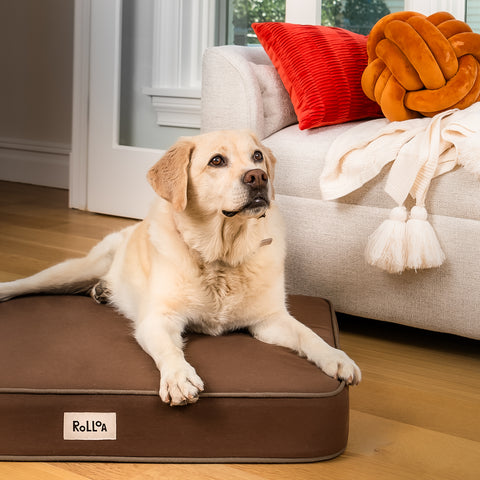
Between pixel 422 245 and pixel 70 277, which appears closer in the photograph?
pixel 422 245

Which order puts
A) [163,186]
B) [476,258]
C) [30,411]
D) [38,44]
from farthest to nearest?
[38,44], [476,258], [163,186], [30,411]

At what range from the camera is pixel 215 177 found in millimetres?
1599

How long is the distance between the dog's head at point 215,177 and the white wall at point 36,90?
3.01 m

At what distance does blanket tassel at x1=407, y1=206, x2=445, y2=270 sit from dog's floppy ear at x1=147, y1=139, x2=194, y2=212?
60 centimetres

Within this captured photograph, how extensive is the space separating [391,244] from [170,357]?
2.34ft

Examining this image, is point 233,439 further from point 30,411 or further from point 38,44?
point 38,44

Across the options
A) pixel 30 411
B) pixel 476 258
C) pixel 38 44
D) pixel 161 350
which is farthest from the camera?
pixel 38 44

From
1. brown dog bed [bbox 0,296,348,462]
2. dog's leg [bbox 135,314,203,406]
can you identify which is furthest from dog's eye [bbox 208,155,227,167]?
brown dog bed [bbox 0,296,348,462]

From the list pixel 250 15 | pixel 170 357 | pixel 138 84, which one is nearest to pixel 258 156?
pixel 170 357

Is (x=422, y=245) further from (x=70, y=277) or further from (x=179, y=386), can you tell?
(x=70, y=277)

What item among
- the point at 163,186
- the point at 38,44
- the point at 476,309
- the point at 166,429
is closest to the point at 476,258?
the point at 476,309

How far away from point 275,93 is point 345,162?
47 centimetres

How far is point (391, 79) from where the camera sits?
204cm

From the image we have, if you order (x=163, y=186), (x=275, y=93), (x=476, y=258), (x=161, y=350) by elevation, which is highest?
(x=275, y=93)
